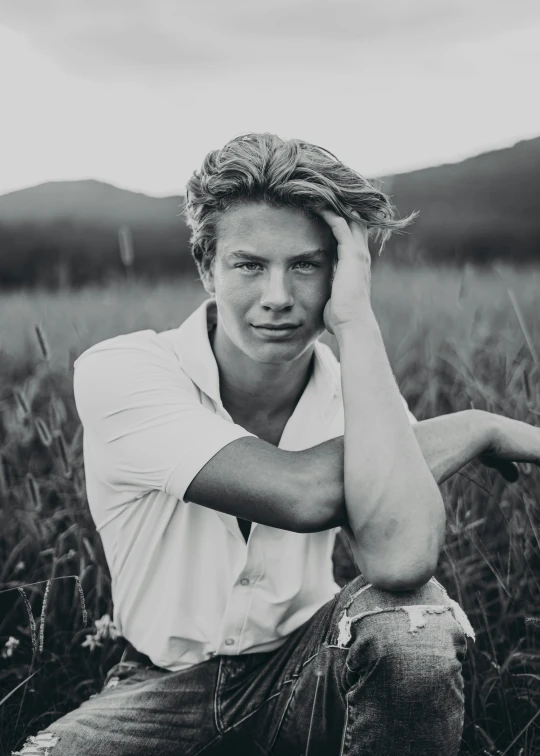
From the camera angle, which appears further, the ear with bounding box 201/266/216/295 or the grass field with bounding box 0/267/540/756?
the ear with bounding box 201/266/216/295

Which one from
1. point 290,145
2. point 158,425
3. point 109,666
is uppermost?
point 290,145

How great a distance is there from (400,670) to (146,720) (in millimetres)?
622

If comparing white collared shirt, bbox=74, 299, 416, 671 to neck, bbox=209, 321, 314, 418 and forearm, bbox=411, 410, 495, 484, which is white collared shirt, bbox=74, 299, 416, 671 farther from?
forearm, bbox=411, 410, 495, 484

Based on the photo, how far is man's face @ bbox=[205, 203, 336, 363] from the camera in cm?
177

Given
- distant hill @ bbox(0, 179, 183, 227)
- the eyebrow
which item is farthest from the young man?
distant hill @ bbox(0, 179, 183, 227)

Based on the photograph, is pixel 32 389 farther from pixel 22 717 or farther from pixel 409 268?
pixel 409 268

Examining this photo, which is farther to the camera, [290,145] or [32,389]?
[32,389]

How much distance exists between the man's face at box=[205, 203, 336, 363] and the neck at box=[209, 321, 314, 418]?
0.12 m

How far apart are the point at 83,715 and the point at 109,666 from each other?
1.68 feet

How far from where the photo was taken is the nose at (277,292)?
1.73 m

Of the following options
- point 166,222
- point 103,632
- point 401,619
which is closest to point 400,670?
point 401,619

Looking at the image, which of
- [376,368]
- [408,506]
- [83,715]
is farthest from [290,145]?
[83,715]

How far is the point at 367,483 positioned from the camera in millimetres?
1513

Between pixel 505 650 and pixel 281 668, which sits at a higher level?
pixel 281 668
